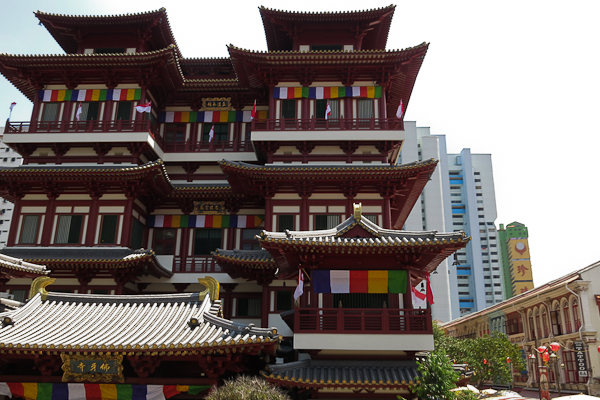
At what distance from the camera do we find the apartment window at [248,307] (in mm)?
28328

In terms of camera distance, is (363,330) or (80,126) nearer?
(363,330)

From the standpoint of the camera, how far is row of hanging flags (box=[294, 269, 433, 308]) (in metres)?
19.0

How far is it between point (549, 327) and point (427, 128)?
76995 mm

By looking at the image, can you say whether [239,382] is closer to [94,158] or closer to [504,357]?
[94,158]

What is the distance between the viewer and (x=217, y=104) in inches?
1339

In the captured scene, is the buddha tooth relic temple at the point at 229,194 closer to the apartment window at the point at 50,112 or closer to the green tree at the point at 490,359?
the apartment window at the point at 50,112

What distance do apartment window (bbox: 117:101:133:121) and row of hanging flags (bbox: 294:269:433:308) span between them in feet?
61.3

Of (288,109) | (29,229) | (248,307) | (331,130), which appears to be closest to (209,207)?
(248,307)

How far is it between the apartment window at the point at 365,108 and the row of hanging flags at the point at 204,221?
909cm

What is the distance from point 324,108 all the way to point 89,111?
15550mm

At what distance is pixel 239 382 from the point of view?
13.4 m

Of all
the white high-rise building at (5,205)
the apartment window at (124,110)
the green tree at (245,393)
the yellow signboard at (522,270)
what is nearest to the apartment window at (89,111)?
the apartment window at (124,110)

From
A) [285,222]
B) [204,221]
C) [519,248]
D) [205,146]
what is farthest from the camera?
[519,248]

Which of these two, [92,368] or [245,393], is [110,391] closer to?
[92,368]
